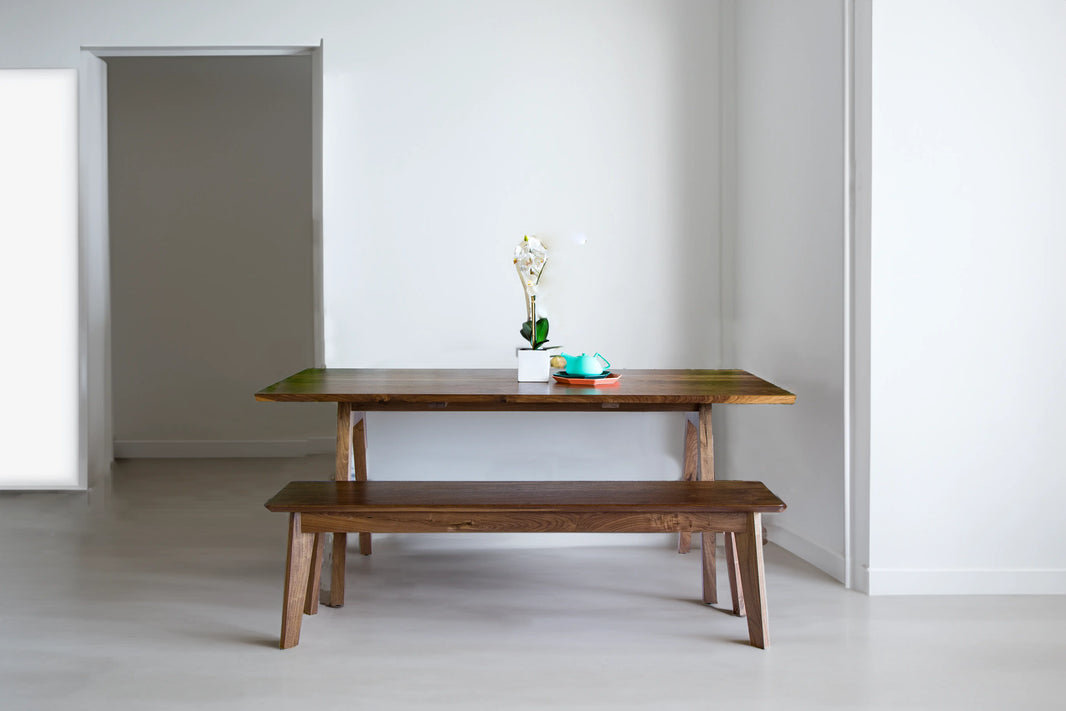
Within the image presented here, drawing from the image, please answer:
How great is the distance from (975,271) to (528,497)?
6.04 ft

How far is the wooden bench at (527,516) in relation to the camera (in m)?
2.49

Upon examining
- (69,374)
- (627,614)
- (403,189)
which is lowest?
(627,614)

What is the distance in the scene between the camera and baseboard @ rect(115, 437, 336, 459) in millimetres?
6211

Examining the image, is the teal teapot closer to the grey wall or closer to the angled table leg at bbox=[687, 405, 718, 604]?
the angled table leg at bbox=[687, 405, 718, 604]

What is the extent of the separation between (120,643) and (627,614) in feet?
5.37

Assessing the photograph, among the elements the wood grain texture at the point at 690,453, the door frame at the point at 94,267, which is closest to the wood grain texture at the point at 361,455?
the door frame at the point at 94,267

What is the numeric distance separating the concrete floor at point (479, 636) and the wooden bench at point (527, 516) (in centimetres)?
21

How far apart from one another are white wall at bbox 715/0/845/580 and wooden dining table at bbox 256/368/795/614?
34 cm

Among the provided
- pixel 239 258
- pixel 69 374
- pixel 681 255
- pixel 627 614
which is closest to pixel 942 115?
pixel 681 255

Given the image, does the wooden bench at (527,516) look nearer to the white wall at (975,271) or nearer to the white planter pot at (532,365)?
the white planter pot at (532,365)

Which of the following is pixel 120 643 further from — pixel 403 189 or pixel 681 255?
pixel 681 255

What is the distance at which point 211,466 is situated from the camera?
5.83 metres

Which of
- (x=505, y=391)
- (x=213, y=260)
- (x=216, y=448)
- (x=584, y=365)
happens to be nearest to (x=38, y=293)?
(x=213, y=260)

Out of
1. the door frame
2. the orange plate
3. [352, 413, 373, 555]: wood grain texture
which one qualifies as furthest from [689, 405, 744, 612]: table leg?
the door frame
